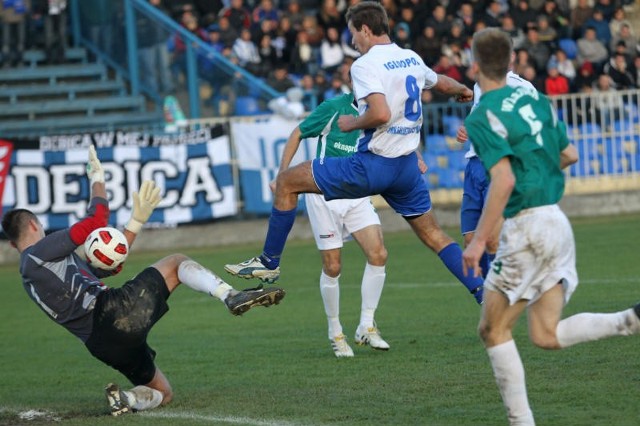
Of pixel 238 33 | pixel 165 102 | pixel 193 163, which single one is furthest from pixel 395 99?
pixel 238 33

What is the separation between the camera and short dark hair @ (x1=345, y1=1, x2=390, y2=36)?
9.07 m

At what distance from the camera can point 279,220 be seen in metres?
9.55

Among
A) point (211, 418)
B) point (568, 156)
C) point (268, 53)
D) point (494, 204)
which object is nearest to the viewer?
point (494, 204)

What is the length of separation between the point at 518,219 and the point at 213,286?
2.67 m

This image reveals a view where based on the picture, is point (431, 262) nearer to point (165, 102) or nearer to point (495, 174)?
point (165, 102)

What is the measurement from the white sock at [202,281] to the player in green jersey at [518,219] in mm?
2399

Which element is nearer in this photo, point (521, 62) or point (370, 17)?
point (370, 17)

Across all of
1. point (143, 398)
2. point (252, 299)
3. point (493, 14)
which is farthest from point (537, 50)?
point (143, 398)

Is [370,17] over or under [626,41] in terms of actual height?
over

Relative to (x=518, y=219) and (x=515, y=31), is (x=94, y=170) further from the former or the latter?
(x=515, y=31)

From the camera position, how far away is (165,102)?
2167 cm

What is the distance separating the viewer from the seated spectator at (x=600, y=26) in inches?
1044

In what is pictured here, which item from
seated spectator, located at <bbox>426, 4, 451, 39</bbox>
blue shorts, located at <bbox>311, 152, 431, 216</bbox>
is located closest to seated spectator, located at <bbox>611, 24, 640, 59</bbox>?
seated spectator, located at <bbox>426, 4, 451, 39</bbox>

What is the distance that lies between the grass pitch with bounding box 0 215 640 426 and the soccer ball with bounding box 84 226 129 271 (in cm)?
105
